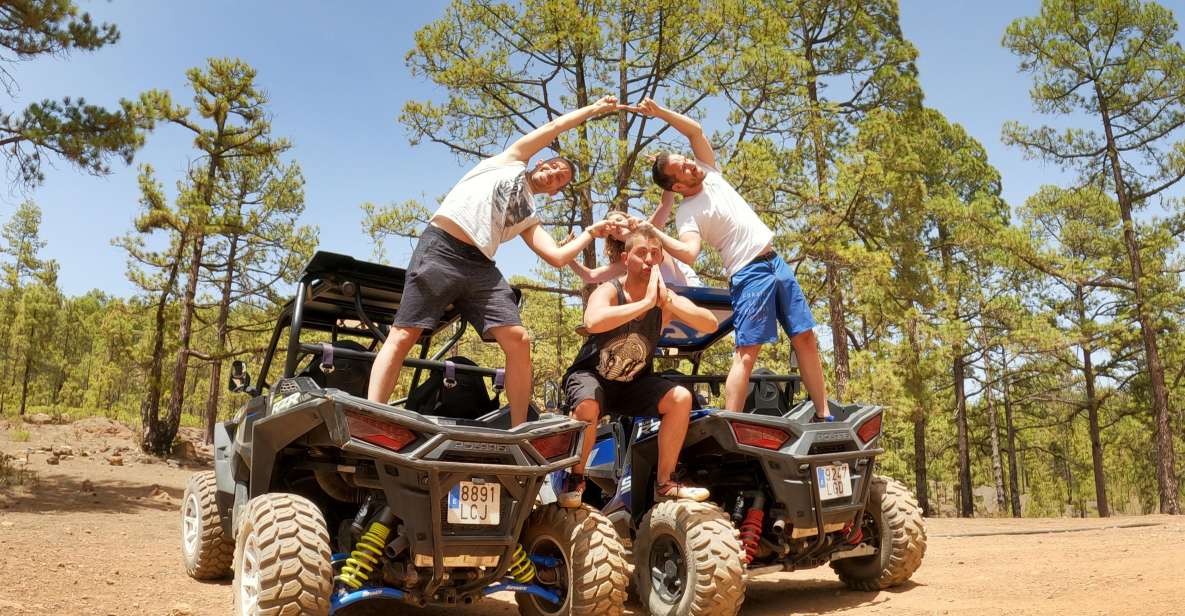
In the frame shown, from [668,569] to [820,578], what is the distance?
2514 millimetres

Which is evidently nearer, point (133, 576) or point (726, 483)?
point (726, 483)

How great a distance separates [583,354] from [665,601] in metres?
1.45

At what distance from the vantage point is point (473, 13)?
14750 mm

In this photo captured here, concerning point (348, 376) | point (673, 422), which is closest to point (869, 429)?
point (673, 422)

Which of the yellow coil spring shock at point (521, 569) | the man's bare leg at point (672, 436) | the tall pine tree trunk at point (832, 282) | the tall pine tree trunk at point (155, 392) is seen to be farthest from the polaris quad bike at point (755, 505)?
the tall pine tree trunk at point (155, 392)

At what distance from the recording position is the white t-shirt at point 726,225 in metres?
5.63

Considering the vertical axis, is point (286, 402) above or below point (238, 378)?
below

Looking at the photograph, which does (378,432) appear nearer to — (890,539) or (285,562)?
(285,562)

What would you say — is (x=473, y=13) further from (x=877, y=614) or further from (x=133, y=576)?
(x=877, y=614)

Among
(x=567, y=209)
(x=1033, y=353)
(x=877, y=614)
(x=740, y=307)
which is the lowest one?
(x=877, y=614)

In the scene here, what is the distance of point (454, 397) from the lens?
16.1 feet

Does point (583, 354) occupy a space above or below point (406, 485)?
above

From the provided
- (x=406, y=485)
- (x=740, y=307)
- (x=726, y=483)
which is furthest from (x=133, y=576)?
(x=740, y=307)

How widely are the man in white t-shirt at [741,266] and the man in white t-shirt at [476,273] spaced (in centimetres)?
101
